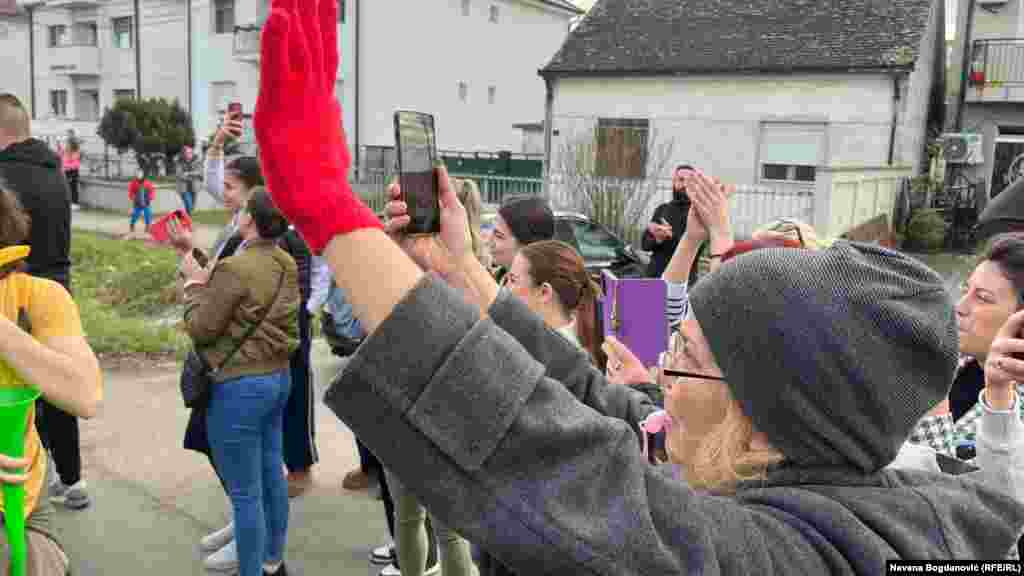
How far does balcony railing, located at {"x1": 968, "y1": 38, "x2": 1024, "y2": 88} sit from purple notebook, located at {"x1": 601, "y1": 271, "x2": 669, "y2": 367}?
70.6 feet

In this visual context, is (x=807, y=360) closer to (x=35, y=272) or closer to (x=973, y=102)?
(x=35, y=272)

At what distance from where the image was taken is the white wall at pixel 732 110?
58.9ft

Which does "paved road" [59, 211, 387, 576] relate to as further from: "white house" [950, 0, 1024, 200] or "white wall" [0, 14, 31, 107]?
"white wall" [0, 14, 31, 107]

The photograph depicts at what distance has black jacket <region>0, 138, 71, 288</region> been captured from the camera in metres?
4.44

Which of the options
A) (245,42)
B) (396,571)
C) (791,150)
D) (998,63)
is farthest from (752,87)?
(396,571)

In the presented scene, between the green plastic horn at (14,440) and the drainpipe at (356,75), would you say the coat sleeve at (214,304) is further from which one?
the drainpipe at (356,75)

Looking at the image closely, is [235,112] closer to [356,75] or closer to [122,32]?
[356,75]

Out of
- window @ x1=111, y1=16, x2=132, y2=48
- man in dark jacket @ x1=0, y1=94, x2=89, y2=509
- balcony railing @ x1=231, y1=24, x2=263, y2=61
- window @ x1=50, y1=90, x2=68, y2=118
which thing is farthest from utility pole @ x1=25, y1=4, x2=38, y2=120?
man in dark jacket @ x1=0, y1=94, x2=89, y2=509

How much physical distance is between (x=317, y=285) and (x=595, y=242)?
529 cm

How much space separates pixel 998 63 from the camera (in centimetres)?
2047

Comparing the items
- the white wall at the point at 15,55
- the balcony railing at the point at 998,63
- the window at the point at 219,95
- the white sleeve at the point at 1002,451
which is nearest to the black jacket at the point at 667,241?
the white sleeve at the point at 1002,451

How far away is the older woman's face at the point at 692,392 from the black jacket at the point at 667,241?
497 cm

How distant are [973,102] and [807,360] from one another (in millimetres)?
23384

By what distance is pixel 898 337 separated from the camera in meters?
1.17
